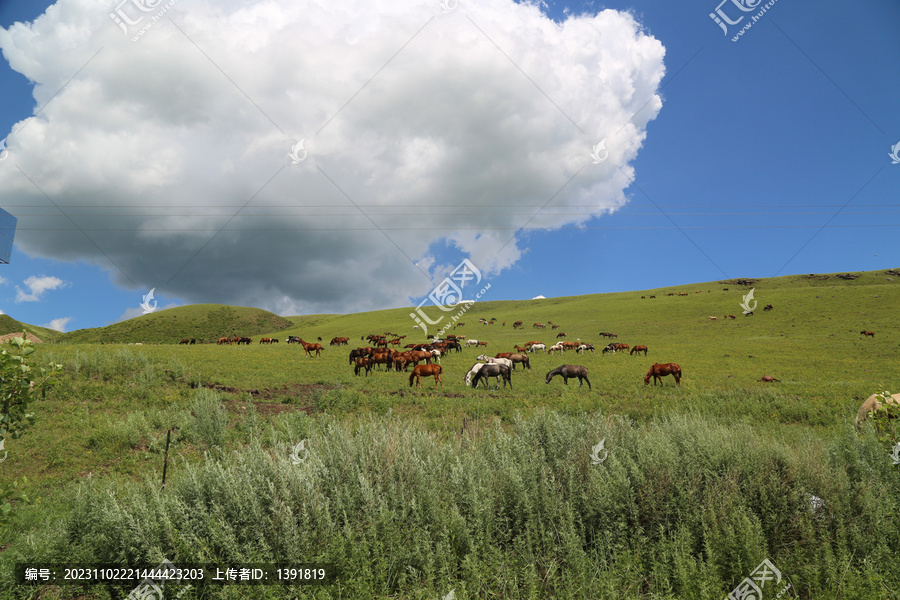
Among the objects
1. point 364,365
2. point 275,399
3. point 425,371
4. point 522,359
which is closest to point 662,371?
point 522,359

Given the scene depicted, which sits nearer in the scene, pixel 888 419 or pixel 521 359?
pixel 888 419

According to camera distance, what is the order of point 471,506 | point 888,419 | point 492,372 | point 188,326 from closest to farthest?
point 888,419
point 471,506
point 492,372
point 188,326

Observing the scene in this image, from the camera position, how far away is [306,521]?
489cm

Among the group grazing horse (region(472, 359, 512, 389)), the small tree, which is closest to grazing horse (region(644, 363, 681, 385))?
grazing horse (region(472, 359, 512, 389))

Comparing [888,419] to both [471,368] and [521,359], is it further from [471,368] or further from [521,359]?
[521,359]

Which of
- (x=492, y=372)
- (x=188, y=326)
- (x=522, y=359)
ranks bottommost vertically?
(x=492, y=372)

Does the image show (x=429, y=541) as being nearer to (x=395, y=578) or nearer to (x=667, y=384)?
(x=395, y=578)

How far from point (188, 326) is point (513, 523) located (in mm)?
107298

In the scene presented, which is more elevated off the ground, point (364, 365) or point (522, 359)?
point (522, 359)

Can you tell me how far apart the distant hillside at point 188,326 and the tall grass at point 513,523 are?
8624 cm

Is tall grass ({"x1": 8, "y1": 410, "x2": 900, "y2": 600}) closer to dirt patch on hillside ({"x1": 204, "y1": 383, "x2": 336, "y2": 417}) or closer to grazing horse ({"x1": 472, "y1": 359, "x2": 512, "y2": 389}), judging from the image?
dirt patch on hillside ({"x1": 204, "y1": 383, "x2": 336, "y2": 417})

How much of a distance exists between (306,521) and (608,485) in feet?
13.4

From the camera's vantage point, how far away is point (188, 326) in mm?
92812

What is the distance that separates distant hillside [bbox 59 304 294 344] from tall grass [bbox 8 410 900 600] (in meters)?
86.2
